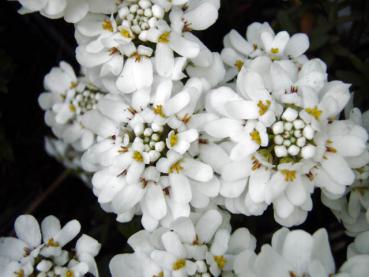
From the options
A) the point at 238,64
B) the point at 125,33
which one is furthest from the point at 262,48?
the point at 125,33

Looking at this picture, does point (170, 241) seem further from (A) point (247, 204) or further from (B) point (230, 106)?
(B) point (230, 106)

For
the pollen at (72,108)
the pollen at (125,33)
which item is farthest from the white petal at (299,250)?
the pollen at (72,108)

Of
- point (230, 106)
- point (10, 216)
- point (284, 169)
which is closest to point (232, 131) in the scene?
point (230, 106)

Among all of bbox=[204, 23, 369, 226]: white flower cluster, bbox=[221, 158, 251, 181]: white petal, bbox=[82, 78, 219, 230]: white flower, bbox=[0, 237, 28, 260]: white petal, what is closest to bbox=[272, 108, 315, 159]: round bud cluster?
bbox=[204, 23, 369, 226]: white flower cluster

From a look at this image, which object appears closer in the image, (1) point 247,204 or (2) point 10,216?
(1) point 247,204

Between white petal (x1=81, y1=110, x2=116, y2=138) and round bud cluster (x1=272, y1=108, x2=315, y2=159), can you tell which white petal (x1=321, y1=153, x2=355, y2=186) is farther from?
white petal (x1=81, y1=110, x2=116, y2=138)

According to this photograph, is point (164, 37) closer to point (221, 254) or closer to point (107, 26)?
point (107, 26)
